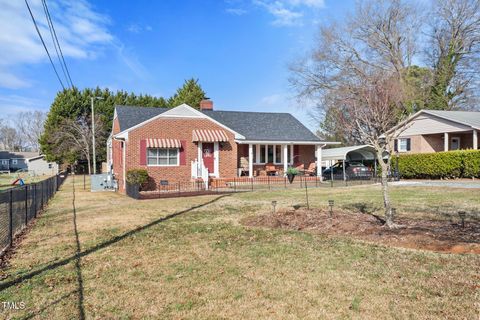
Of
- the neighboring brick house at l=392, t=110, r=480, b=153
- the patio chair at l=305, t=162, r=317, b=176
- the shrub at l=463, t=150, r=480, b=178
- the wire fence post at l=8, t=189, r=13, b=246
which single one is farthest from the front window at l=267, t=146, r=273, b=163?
the wire fence post at l=8, t=189, r=13, b=246

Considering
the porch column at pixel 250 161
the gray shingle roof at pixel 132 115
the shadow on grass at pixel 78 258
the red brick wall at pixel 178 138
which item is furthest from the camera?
the porch column at pixel 250 161

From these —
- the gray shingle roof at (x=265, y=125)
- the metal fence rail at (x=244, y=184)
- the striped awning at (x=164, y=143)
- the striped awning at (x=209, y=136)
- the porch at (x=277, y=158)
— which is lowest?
the metal fence rail at (x=244, y=184)

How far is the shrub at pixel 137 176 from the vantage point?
20.4m

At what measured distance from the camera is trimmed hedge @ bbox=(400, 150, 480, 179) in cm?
2302

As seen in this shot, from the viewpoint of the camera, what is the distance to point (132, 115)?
82.7 feet

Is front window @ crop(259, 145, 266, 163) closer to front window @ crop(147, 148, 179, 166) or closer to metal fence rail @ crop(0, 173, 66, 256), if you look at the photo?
front window @ crop(147, 148, 179, 166)

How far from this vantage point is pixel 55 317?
4262 millimetres

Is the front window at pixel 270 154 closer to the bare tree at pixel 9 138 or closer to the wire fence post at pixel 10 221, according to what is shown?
the wire fence post at pixel 10 221

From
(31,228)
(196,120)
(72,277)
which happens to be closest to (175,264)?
(72,277)

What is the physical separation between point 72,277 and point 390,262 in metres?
5.10

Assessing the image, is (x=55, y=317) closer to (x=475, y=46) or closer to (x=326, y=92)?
(x=326, y=92)

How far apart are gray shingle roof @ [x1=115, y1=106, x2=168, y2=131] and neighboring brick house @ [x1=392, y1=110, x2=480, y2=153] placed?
19833mm

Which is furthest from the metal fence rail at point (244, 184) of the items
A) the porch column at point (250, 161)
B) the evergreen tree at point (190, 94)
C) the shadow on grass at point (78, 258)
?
the evergreen tree at point (190, 94)

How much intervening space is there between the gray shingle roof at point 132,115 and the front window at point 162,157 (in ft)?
8.01
